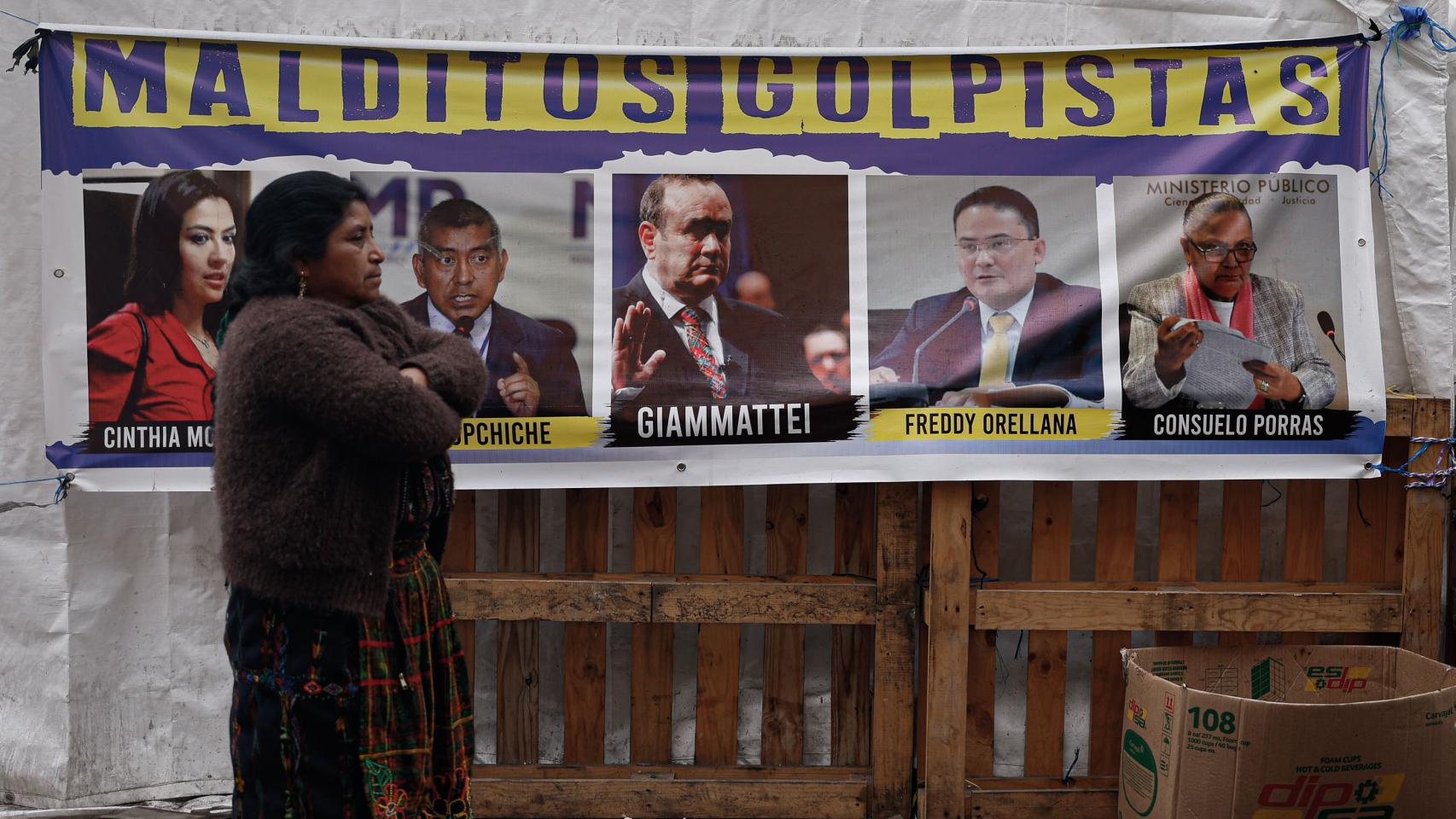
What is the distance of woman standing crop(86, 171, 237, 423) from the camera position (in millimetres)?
3242

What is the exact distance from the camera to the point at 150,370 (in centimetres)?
325

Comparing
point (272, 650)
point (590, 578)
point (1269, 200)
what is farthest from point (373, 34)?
point (1269, 200)

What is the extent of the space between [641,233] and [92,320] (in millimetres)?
1643

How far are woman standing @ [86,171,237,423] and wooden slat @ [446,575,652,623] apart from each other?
0.96m

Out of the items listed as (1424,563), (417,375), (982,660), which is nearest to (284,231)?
(417,375)

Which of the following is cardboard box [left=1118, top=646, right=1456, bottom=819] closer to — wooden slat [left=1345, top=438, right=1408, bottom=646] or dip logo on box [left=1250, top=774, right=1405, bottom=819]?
dip logo on box [left=1250, top=774, right=1405, bottom=819]

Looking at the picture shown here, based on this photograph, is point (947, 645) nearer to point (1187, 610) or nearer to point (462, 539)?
point (1187, 610)

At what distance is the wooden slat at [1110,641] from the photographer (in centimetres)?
344

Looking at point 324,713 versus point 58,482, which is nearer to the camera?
point 324,713

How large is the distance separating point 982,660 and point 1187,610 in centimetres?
64

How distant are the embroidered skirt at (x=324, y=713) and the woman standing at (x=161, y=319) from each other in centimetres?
141

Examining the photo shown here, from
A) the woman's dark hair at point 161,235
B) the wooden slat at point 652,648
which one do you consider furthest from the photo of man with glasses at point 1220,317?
the woman's dark hair at point 161,235

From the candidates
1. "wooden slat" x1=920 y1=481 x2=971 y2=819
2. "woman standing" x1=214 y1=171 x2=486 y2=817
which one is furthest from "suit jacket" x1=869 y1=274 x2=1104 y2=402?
"woman standing" x1=214 y1=171 x2=486 y2=817

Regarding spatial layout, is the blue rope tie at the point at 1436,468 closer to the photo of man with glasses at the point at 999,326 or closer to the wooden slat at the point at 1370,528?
the wooden slat at the point at 1370,528
